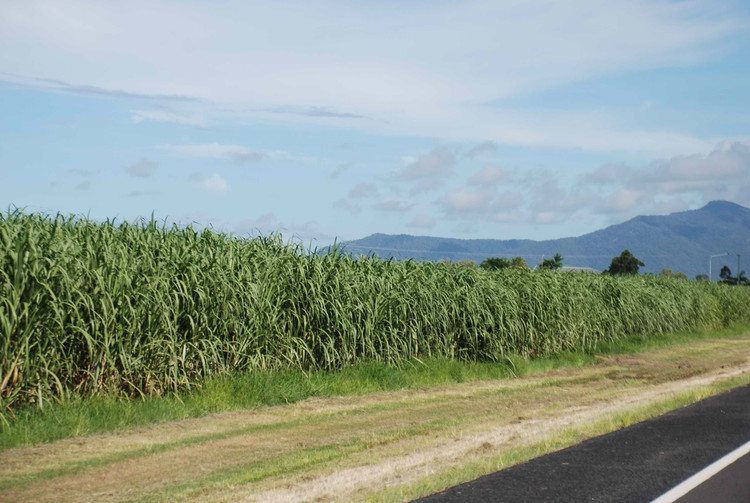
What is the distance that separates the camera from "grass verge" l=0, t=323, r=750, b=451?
28.7ft

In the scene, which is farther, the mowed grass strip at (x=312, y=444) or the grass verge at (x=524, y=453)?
the mowed grass strip at (x=312, y=444)

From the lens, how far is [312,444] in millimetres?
8930

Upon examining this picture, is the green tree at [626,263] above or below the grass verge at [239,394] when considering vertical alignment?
above

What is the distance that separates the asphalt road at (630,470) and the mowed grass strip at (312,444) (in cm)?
93

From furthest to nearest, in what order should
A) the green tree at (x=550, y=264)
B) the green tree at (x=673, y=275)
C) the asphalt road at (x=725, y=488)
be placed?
the green tree at (x=673, y=275) → the green tree at (x=550, y=264) → the asphalt road at (x=725, y=488)

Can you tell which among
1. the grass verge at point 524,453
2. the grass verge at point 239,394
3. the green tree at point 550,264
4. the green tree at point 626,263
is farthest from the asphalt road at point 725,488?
the green tree at point 626,263

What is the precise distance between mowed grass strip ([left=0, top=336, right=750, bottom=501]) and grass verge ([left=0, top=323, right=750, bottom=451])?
0.26 metres

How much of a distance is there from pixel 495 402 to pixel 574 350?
8.68 m

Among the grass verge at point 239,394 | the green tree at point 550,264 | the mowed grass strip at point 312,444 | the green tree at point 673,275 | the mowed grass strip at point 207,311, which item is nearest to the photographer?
the mowed grass strip at point 312,444

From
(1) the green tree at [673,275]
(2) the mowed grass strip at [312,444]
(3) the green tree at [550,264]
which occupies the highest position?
(3) the green tree at [550,264]

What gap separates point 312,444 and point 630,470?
3.59 metres

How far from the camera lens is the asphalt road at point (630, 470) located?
6531 mm

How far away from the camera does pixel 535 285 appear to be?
780 inches

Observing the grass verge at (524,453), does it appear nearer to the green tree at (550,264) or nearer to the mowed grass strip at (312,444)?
the mowed grass strip at (312,444)
